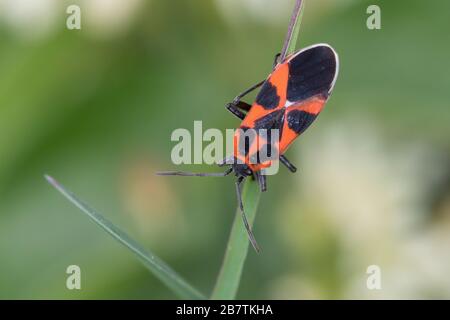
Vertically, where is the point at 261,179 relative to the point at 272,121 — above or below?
below

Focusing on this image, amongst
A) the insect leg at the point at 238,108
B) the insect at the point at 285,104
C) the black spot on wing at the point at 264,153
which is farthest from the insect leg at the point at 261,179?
the insect leg at the point at 238,108

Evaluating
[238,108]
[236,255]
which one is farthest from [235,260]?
[238,108]

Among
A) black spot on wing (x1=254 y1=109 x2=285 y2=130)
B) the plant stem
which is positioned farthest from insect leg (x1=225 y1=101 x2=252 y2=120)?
the plant stem

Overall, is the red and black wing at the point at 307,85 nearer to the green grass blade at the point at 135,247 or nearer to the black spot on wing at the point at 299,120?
the black spot on wing at the point at 299,120

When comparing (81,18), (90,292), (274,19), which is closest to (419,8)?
(274,19)

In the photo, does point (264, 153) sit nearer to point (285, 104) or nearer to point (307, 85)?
A: point (285, 104)

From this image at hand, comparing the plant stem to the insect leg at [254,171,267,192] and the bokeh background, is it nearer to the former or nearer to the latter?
the insect leg at [254,171,267,192]
